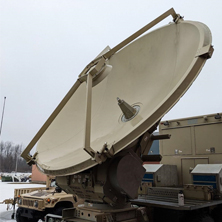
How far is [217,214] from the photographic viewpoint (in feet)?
18.8

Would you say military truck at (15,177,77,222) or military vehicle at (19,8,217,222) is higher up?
military vehicle at (19,8,217,222)

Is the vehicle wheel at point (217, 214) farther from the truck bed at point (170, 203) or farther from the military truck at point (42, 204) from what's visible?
the military truck at point (42, 204)

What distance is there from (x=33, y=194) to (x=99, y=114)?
4.98m

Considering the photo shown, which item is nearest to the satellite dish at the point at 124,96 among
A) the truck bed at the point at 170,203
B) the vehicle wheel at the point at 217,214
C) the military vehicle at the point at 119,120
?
the military vehicle at the point at 119,120

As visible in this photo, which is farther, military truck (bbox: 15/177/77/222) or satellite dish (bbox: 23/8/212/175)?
military truck (bbox: 15/177/77/222)

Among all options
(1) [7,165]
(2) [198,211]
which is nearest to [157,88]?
(2) [198,211]

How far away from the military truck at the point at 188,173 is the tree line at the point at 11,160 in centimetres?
7848

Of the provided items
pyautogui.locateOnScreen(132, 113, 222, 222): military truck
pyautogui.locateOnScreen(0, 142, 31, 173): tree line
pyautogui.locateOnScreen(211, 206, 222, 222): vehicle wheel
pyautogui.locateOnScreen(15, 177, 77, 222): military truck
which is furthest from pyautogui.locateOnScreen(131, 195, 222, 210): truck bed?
pyautogui.locateOnScreen(0, 142, 31, 173): tree line

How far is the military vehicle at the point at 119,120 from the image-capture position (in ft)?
12.2

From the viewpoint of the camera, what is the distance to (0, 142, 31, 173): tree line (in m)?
83.9

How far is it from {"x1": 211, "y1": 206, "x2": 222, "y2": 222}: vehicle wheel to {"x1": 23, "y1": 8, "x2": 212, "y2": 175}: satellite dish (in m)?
3.00

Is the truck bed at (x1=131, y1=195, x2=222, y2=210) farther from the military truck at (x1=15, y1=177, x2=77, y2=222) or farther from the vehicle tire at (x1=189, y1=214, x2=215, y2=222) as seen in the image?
the military truck at (x1=15, y1=177, x2=77, y2=222)

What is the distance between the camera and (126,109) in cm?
446

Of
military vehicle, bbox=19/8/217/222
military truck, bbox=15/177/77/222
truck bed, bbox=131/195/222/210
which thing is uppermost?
military vehicle, bbox=19/8/217/222
